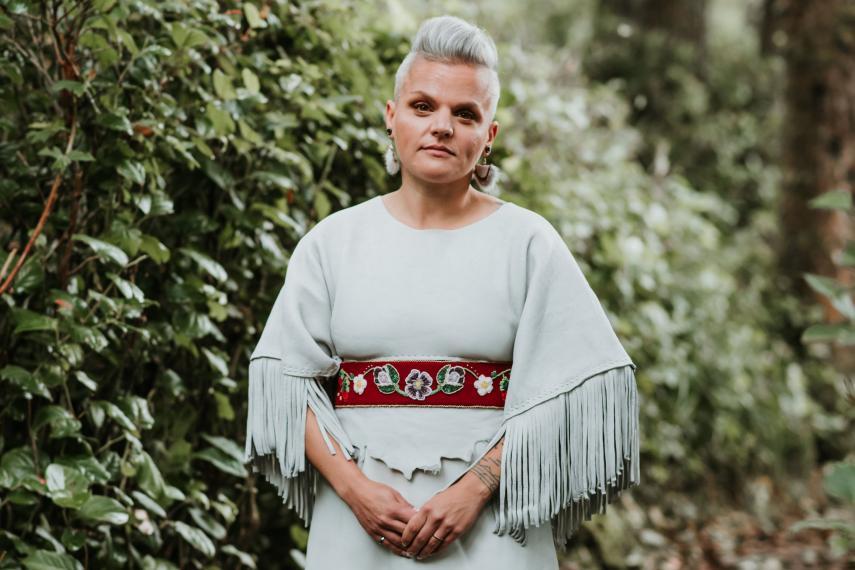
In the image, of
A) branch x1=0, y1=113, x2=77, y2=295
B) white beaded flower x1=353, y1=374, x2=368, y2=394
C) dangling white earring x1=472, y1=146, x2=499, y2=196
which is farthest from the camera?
→ branch x1=0, y1=113, x2=77, y2=295

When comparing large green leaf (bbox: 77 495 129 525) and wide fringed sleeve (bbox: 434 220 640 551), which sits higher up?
wide fringed sleeve (bbox: 434 220 640 551)

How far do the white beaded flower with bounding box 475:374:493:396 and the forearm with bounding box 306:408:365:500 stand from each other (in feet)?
0.79

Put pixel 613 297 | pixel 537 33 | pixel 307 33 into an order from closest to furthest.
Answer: pixel 307 33 < pixel 613 297 < pixel 537 33

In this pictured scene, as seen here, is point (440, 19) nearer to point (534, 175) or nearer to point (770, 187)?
point (534, 175)

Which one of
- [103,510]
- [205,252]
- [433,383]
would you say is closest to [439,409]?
[433,383]

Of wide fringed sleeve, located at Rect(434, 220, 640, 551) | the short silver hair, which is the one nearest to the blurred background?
wide fringed sleeve, located at Rect(434, 220, 640, 551)

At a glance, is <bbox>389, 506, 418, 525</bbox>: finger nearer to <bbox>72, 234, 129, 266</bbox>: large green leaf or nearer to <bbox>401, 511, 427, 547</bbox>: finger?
<bbox>401, 511, 427, 547</bbox>: finger

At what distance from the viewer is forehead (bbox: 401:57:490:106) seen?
183 centimetres

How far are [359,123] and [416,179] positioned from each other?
1.22 meters

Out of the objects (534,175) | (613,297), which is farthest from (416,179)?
(613,297)

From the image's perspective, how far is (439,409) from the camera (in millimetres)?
1840

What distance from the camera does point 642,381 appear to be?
4.54m

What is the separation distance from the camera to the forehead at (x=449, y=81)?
71.9 inches

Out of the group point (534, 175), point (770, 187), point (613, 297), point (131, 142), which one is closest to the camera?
point (131, 142)
